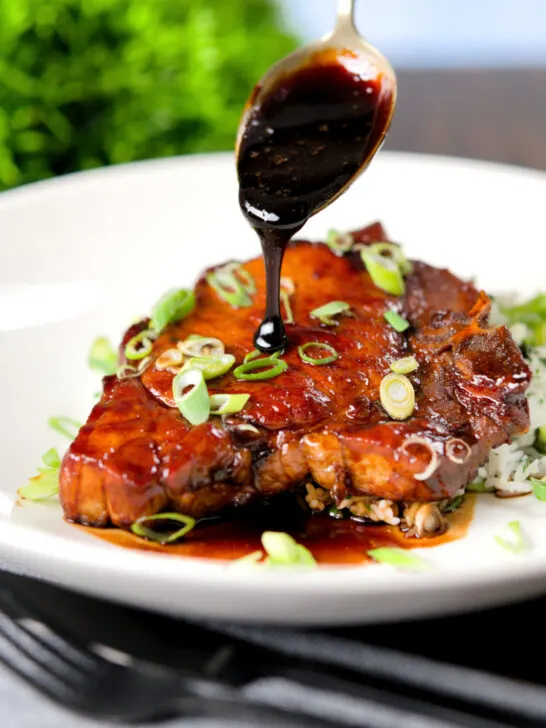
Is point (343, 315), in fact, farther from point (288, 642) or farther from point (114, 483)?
point (288, 642)

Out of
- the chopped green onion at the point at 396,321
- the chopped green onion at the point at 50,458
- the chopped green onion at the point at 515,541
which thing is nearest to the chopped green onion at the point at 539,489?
the chopped green onion at the point at 515,541

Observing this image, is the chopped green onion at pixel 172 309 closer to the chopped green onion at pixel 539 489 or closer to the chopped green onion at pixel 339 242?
the chopped green onion at pixel 339 242

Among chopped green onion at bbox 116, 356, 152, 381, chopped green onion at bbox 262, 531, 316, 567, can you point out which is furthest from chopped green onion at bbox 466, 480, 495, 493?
chopped green onion at bbox 116, 356, 152, 381

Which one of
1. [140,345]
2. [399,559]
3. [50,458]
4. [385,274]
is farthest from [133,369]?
[399,559]

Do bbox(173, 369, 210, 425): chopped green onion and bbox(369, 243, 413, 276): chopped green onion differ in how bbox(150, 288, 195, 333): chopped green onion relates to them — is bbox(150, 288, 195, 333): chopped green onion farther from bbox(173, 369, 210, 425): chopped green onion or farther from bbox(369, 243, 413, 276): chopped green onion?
bbox(369, 243, 413, 276): chopped green onion

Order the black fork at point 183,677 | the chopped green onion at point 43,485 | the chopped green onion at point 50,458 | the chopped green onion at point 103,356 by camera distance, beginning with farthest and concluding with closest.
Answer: the chopped green onion at point 103,356 < the chopped green onion at point 50,458 < the chopped green onion at point 43,485 < the black fork at point 183,677

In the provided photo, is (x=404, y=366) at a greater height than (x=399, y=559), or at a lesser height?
greater

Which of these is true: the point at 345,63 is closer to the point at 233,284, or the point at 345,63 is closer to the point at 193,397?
the point at 233,284
